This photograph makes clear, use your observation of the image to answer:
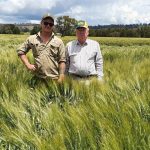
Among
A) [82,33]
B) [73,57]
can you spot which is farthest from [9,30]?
[82,33]

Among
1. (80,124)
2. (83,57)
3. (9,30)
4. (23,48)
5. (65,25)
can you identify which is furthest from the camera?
(9,30)

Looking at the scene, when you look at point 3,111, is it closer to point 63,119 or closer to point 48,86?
point 63,119

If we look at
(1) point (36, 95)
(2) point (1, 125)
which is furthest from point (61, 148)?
(1) point (36, 95)

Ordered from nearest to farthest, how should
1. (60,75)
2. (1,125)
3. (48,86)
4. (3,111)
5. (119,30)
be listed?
(1,125) < (3,111) < (48,86) < (60,75) < (119,30)

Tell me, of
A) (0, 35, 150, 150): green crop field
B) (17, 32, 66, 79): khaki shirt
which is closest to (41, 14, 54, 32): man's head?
(17, 32, 66, 79): khaki shirt

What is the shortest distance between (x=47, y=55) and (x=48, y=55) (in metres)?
0.01

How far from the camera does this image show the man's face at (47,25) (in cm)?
Result: 452

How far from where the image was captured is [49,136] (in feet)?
8.10

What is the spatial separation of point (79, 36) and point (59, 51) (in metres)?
0.31

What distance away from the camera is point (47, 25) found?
4.53 meters

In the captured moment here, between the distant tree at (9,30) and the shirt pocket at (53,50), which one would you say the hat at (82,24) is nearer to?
the shirt pocket at (53,50)

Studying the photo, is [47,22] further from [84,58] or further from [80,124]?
[80,124]

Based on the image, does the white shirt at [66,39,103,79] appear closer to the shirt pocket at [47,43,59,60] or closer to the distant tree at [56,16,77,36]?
the shirt pocket at [47,43,59,60]

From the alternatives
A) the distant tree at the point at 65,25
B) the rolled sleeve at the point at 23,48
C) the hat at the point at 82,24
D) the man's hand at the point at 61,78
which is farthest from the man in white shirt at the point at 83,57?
the distant tree at the point at 65,25
